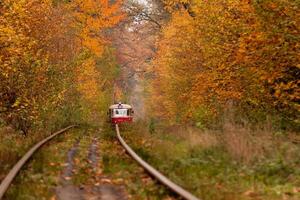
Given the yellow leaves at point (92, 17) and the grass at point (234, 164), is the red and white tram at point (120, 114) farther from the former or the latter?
the grass at point (234, 164)

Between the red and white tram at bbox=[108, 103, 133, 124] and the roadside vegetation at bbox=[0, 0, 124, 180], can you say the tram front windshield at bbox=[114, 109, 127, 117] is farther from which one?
the roadside vegetation at bbox=[0, 0, 124, 180]

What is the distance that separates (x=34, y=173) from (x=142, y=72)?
37.0 metres

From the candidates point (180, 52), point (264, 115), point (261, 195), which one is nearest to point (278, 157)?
point (261, 195)

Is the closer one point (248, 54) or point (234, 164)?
point (234, 164)

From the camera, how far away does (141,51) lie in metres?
49.5

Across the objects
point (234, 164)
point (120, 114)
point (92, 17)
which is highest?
point (92, 17)

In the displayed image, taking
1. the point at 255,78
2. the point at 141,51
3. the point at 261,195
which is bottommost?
the point at 261,195

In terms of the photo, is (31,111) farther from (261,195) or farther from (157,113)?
(157,113)

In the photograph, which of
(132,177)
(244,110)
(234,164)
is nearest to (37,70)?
(244,110)

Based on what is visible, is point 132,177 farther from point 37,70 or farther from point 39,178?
point 37,70

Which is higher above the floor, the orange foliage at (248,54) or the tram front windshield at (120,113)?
the orange foliage at (248,54)

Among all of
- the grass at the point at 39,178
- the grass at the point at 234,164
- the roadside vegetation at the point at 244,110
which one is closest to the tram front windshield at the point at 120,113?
the roadside vegetation at the point at 244,110

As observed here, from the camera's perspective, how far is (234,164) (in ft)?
35.5

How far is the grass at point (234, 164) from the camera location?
27.1 ft
